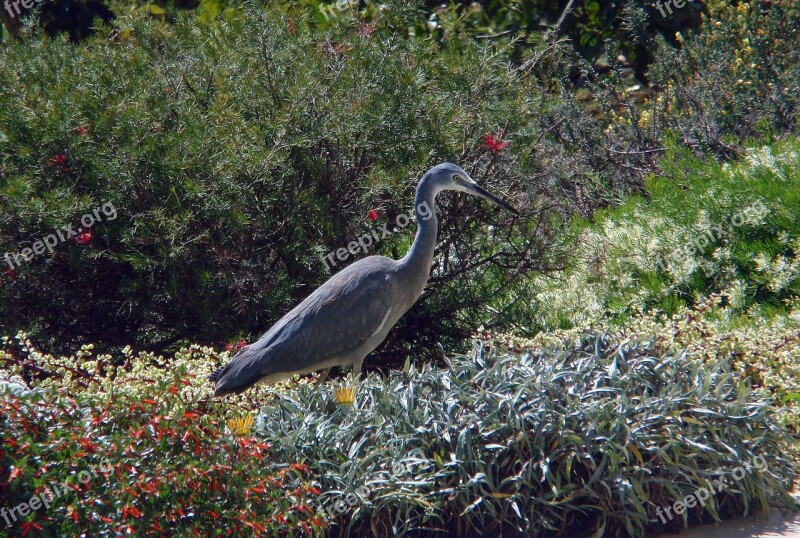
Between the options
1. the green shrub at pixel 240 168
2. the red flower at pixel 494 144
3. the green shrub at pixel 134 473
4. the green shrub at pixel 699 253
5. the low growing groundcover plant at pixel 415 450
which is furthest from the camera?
the green shrub at pixel 699 253

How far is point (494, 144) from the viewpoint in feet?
20.7

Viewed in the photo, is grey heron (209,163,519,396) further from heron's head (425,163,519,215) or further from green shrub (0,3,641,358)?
green shrub (0,3,641,358)

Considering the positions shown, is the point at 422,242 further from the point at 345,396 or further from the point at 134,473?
the point at 134,473

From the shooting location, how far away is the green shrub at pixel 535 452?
4355mm

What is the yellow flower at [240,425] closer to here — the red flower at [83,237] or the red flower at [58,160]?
the red flower at [83,237]

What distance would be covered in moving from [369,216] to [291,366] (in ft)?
4.03

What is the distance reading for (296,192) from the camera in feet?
20.4

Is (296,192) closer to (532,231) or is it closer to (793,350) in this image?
(532,231)

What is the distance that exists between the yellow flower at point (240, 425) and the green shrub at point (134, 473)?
0.13 feet

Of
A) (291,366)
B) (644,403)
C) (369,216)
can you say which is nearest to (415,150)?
(369,216)

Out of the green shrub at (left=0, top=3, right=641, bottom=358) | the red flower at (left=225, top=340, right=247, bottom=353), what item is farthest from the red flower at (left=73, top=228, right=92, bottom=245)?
the red flower at (left=225, top=340, right=247, bottom=353)

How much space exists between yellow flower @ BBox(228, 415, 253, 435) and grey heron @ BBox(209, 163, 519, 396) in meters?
1.12

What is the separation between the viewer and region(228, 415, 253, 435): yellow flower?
164 inches

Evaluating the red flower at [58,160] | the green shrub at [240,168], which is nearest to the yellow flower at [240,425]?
the green shrub at [240,168]
